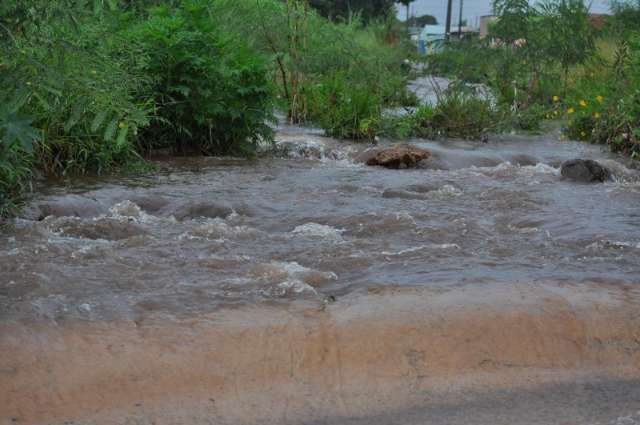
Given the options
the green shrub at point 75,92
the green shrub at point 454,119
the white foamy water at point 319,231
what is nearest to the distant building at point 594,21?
the green shrub at point 454,119

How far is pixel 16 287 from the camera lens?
435 cm

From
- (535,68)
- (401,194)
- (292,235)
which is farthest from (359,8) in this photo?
(292,235)

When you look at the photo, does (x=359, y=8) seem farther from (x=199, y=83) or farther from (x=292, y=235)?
(x=292, y=235)

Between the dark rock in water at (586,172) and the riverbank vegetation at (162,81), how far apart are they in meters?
3.08

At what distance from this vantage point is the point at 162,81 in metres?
9.18

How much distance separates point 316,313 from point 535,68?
1109cm

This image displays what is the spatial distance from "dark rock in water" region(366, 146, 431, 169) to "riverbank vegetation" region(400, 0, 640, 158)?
2.12 meters

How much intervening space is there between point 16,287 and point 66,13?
1.45 meters

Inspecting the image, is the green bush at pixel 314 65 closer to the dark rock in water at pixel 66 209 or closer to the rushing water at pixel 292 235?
the rushing water at pixel 292 235

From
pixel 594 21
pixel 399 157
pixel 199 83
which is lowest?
pixel 399 157

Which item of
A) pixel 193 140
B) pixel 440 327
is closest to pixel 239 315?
pixel 440 327

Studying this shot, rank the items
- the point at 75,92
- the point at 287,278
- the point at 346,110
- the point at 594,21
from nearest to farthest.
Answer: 1. the point at 75,92
2. the point at 287,278
3. the point at 346,110
4. the point at 594,21

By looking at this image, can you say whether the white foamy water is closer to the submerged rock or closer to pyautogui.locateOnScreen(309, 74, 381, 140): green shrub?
the submerged rock

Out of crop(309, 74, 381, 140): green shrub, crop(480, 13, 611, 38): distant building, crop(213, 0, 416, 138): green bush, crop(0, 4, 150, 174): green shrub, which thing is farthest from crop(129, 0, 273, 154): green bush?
crop(480, 13, 611, 38): distant building
